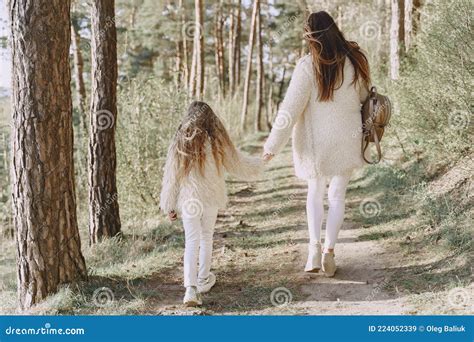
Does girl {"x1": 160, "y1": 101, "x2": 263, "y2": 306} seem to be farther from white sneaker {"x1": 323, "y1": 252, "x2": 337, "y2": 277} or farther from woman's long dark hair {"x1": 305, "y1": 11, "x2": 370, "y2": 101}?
white sneaker {"x1": 323, "y1": 252, "x2": 337, "y2": 277}

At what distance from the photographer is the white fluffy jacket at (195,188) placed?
482 centimetres

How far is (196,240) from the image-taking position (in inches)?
192

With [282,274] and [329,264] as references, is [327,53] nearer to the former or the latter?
[329,264]

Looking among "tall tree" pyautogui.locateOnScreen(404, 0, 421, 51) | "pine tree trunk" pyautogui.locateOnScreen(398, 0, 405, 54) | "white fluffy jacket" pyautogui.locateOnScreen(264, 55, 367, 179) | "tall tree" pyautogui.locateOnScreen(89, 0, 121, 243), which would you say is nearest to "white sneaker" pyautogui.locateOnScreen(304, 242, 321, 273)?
"white fluffy jacket" pyautogui.locateOnScreen(264, 55, 367, 179)

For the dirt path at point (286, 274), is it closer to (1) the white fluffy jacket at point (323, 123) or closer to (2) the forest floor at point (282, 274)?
(2) the forest floor at point (282, 274)

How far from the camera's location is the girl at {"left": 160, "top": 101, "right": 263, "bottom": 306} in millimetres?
4824

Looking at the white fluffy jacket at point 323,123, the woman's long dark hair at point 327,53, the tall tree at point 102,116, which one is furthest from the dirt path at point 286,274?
the woman's long dark hair at point 327,53

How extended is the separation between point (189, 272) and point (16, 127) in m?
1.91

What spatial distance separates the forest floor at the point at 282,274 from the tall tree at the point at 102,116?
50 centimetres

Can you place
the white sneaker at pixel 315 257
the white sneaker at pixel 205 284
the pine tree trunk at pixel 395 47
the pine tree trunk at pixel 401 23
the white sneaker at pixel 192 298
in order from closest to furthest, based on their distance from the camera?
the white sneaker at pixel 192 298 → the white sneaker at pixel 205 284 → the white sneaker at pixel 315 257 → the pine tree trunk at pixel 395 47 → the pine tree trunk at pixel 401 23

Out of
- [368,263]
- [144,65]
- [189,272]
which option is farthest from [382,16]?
[189,272]
